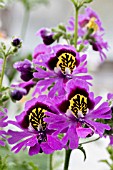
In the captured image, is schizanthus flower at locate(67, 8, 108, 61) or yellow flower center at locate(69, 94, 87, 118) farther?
schizanthus flower at locate(67, 8, 108, 61)

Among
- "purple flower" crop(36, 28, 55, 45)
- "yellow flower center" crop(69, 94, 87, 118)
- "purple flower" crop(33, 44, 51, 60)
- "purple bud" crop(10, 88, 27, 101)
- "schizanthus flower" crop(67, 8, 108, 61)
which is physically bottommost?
"yellow flower center" crop(69, 94, 87, 118)

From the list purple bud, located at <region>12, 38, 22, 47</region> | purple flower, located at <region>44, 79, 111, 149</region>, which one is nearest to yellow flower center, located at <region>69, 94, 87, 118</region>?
purple flower, located at <region>44, 79, 111, 149</region>

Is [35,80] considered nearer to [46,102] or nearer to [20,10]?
[46,102]

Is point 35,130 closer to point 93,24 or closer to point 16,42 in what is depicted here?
point 16,42

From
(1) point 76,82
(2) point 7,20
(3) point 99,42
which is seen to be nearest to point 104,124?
(1) point 76,82

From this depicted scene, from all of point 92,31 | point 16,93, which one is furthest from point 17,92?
point 92,31

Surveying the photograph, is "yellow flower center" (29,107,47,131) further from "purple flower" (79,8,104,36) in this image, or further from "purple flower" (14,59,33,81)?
"purple flower" (79,8,104,36)

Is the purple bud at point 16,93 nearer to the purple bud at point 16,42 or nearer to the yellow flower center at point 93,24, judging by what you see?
the purple bud at point 16,42
